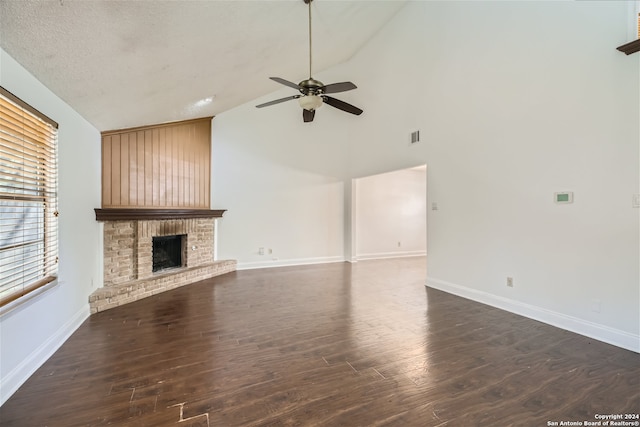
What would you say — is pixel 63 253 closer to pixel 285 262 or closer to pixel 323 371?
pixel 323 371

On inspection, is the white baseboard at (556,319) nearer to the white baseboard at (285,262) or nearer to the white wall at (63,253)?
the white baseboard at (285,262)

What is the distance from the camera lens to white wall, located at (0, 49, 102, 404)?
187cm

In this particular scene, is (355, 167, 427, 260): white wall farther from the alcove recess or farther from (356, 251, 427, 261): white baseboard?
the alcove recess

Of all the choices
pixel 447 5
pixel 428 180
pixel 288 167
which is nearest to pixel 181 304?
pixel 288 167

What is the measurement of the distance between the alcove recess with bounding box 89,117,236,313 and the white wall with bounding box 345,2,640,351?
3889 mm

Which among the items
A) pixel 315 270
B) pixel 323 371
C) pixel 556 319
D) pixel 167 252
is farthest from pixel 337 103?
pixel 167 252

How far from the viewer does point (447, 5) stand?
13.5 ft

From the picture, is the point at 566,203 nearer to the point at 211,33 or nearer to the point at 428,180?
the point at 428,180

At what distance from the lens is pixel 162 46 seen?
2340 mm

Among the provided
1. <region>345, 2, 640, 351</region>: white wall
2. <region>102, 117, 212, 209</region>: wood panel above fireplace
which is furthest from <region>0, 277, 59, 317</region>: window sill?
<region>345, 2, 640, 351</region>: white wall

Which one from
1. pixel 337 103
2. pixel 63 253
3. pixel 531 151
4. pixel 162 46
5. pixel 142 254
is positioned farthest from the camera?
pixel 142 254

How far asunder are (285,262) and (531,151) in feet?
15.7

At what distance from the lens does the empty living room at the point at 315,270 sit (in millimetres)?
1822

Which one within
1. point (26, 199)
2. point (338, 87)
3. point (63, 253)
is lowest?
point (63, 253)
